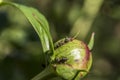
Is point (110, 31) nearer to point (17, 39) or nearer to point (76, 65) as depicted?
point (17, 39)

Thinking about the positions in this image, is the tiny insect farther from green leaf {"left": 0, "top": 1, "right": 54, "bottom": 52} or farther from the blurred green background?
the blurred green background

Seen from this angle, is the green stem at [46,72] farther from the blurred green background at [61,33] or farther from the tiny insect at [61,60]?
the blurred green background at [61,33]

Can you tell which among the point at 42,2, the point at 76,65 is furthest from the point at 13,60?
the point at 76,65

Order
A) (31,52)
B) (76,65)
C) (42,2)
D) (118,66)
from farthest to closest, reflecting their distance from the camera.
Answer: (118,66) → (42,2) → (31,52) → (76,65)

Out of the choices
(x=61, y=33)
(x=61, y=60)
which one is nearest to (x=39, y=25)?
(x=61, y=60)

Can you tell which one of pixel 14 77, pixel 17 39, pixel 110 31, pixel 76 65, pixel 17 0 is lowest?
pixel 110 31

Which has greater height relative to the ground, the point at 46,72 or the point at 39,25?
the point at 39,25

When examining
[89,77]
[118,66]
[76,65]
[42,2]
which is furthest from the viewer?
[118,66]

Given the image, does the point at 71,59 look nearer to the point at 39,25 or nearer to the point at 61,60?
the point at 61,60
